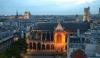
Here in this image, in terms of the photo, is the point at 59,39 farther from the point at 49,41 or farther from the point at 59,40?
the point at 49,41

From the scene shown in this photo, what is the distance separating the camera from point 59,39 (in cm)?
7875

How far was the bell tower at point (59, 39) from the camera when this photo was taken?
253 feet

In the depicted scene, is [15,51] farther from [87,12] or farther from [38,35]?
[87,12]

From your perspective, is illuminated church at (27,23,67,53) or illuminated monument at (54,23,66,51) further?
illuminated monument at (54,23,66,51)

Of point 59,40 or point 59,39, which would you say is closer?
point 59,40

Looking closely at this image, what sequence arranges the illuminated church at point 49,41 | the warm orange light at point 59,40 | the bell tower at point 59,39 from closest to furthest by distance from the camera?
the illuminated church at point 49,41 < the bell tower at point 59,39 < the warm orange light at point 59,40

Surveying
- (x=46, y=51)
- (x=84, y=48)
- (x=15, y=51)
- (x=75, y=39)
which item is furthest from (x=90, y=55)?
(x=46, y=51)

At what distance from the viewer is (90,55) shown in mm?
40125

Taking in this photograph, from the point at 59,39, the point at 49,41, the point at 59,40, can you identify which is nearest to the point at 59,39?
the point at 59,39

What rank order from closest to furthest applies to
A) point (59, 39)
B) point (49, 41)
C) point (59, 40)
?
point (49, 41), point (59, 40), point (59, 39)

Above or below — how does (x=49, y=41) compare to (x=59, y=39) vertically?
below

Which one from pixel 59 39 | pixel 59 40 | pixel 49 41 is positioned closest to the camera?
pixel 49 41

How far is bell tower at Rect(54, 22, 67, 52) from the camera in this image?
77062mm

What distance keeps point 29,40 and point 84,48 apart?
35.5 m
